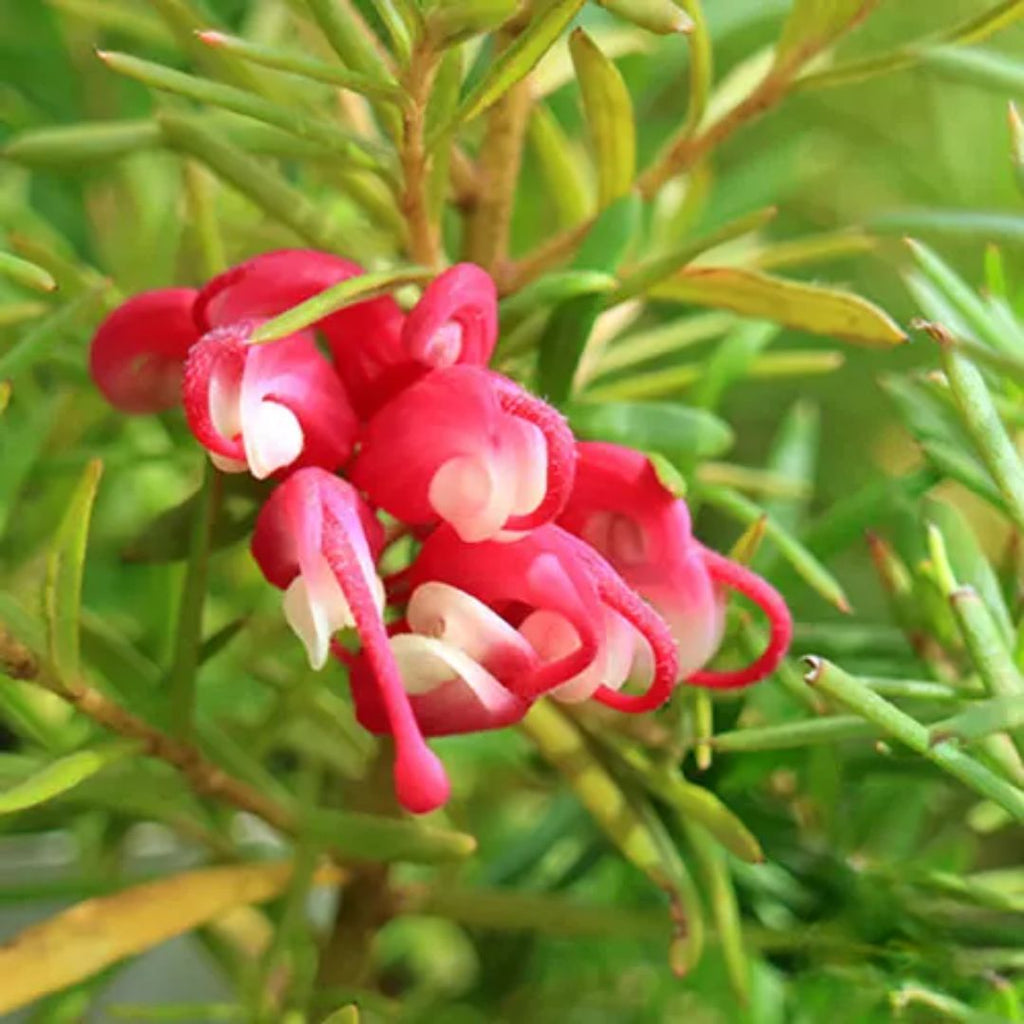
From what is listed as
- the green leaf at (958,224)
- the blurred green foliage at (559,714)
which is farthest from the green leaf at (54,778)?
the green leaf at (958,224)

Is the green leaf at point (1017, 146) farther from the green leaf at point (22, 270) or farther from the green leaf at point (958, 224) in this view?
the green leaf at point (22, 270)

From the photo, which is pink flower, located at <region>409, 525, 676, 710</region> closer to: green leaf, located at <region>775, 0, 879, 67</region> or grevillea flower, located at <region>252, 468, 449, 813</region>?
grevillea flower, located at <region>252, 468, 449, 813</region>

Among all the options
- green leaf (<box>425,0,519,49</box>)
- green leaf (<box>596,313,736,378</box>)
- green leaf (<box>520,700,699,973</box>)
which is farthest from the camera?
green leaf (<box>596,313,736,378</box>)

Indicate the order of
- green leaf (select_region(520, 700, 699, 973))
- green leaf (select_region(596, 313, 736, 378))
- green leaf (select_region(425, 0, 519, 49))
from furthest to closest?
green leaf (select_region(596, 313, 736, 378)) < green leaf (select_region(520, 700, 699, 973)) < green leaf (select_region(425, 0, 519, 49))

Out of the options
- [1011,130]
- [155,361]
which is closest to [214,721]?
[155,361]

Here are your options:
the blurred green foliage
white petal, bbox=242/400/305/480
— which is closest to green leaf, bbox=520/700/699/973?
the blurred green foliage

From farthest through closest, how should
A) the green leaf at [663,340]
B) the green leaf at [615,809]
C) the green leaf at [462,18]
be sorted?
the green leaf at [663,340] → the green leaf at [615,809] → the green leaf at [462,18]
